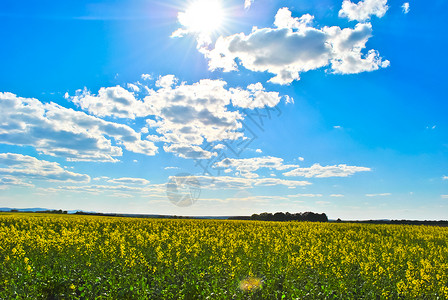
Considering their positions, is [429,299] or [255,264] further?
[255,264]

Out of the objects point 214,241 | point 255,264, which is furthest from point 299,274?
point 214,241

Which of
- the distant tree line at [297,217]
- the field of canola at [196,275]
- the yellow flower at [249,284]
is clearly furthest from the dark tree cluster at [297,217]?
the yellow flower at [249,284]

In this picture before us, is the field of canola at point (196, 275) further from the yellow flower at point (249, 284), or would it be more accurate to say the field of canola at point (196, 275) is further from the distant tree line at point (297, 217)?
the distant tree line at point (297, 217)

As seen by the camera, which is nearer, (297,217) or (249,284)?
(249,284)

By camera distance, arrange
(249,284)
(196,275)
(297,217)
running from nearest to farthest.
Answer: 1. (249,284)
2. (196,275)
3. (297,217)

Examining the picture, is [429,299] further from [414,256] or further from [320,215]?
[320,215]

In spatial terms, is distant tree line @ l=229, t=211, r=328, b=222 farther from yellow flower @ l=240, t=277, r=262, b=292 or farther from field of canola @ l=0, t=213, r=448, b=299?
yellow flower @ l=240, t=277, r=262, b=292

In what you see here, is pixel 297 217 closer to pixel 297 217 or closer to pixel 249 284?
pixel 297 217

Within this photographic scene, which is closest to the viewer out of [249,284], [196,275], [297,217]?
[249,284]

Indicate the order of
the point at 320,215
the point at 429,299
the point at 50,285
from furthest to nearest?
the point at 320,215 < the point at 50,285 < the point at 429,299

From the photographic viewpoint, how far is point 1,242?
14.7 meters

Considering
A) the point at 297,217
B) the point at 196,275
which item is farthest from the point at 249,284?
the point at 297,217

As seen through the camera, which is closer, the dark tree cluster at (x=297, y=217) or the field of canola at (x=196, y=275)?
the field of canola at (x=196, y=275)

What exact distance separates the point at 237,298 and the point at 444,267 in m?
8.97
